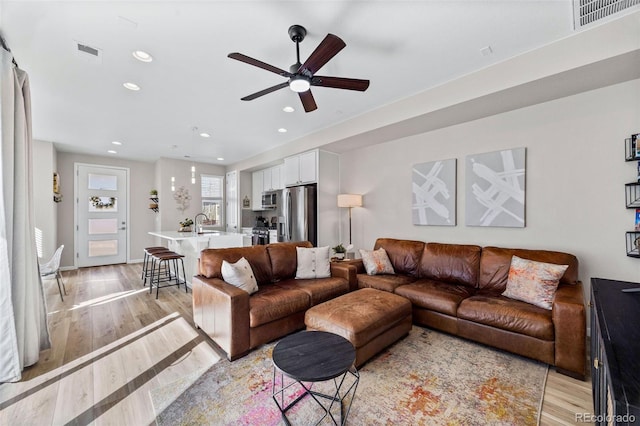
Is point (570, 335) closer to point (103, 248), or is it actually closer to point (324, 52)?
point (324, 52)

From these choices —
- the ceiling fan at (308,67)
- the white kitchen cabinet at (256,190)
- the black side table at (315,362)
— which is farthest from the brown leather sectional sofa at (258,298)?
the white kitchen cabinet at (256,190)

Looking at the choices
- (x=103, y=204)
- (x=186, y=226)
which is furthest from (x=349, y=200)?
(x=103, y=204)

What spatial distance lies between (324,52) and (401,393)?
2488mm

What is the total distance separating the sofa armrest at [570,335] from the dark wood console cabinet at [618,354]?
26 centimetres

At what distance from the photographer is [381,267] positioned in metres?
3.67

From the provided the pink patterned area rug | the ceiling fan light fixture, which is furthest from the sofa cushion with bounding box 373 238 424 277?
the ceiling fan light fixture

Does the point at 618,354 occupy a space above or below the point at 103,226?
below

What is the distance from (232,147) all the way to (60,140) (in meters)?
3.20

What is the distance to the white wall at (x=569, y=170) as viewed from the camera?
2.53 m

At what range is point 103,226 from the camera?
6.61 meters

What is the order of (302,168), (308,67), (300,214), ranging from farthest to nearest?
(302,168) < (300,214) < (308,67)

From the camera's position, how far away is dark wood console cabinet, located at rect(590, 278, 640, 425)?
775 millimetres

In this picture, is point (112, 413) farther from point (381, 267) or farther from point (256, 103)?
point (256, 103)

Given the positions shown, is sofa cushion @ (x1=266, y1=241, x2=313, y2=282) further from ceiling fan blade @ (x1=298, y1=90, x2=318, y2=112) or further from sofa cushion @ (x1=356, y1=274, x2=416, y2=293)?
ceiling fan blade @ (x1=298, y1=90, x2=318, y2=112)
